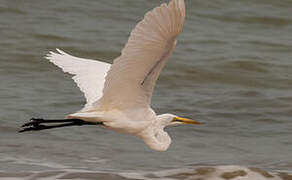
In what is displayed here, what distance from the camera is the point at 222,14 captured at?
1110cm

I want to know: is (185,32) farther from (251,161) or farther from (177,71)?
(251,161)

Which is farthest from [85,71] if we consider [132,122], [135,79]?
[135,79]

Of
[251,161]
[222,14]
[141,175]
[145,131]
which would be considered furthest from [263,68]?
[145,131]

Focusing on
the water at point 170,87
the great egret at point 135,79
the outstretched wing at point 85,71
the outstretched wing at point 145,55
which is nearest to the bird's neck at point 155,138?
the great egret at point 135,79

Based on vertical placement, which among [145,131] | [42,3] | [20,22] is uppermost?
[42,3]

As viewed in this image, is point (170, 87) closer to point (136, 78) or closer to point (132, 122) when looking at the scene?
point (132, 122)

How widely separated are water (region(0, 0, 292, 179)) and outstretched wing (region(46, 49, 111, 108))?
30.9 inches

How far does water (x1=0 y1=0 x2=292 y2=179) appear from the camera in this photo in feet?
19.7

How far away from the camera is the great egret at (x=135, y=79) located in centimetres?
369

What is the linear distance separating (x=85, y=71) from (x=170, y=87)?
3.22m

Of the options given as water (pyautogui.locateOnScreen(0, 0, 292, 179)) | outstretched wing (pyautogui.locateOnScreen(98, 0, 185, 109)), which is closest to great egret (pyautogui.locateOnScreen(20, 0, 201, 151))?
outstretched wing (pyautogui.locateOnScreen(98, 0, 185, 109))

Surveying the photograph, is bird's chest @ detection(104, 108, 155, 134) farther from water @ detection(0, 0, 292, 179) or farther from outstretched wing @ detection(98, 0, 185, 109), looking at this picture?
water @ detection(0, 0, 292, 179)

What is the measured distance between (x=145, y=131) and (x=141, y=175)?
919 mm

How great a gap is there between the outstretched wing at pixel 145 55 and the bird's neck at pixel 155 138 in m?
0.27
